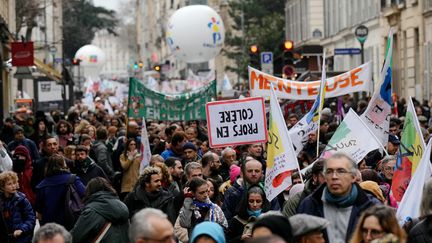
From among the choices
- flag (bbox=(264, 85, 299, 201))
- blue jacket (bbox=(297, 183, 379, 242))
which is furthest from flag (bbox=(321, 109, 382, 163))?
blue jacket (bbox=(297, 183, 379, 242))

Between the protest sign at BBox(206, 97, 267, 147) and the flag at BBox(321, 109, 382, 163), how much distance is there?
4.65 ft

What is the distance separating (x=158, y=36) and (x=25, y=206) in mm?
131242

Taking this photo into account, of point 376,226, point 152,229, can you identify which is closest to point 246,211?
point 376,226

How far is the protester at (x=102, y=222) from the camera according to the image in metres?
10.8

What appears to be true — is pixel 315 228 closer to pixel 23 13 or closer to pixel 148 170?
pixel 148 170

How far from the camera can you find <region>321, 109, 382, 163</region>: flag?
12.6 m

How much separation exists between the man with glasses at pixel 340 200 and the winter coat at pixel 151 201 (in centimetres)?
368

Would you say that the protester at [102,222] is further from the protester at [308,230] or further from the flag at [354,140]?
the protester at [308,230]

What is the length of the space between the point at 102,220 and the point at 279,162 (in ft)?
5.74

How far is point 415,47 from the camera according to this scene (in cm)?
3966

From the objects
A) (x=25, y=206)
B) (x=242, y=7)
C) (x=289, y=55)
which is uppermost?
(x=242, y=7)

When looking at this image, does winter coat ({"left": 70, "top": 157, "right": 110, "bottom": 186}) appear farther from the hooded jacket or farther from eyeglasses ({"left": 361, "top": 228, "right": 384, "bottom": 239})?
eyeglasses ({"left": 361, "top": 228, "right": 384, "bottom": 239})

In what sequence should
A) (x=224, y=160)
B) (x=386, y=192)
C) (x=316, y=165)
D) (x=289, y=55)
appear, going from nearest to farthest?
(x=316, y=165)
(x=386, y=192)
(x=224, y=160)
(x=289, y=55)

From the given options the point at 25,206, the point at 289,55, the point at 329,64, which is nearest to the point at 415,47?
the point at 329,64
